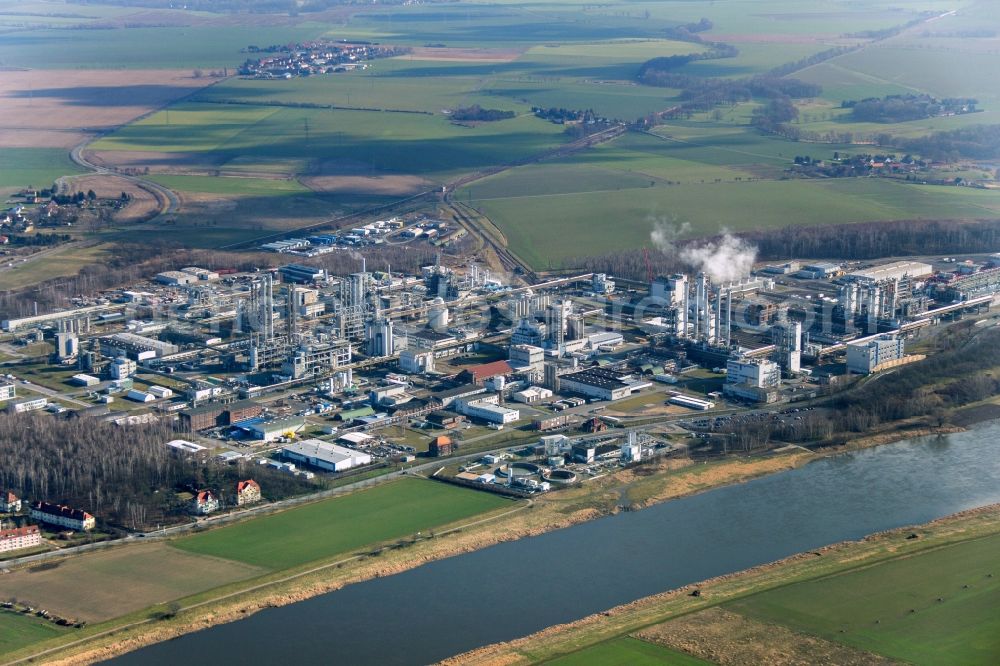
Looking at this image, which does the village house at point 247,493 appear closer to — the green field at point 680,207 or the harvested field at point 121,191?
the green field at point 680,207

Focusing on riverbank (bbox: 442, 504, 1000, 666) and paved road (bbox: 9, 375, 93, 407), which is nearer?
riverbank (bbox: 442, 504, 1000, 666)

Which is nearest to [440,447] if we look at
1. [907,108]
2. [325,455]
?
[325,455]

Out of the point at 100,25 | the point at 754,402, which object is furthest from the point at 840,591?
the point at 100,25

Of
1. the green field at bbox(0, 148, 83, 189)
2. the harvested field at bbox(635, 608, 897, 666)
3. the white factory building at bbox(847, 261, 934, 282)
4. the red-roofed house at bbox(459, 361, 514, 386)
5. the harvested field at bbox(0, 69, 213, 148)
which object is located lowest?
the harvested field at bbox(635, 608, 897, 666)

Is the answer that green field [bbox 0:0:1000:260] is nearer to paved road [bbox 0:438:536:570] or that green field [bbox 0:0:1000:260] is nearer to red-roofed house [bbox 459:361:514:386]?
red-roofed house [bbox 459:361:514:386]

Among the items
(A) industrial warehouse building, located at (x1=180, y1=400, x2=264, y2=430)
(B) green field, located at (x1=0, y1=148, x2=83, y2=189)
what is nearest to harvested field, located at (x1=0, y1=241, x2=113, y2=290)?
(B) green field, located at (x1=0, y1=148, x2=83, y2=189)

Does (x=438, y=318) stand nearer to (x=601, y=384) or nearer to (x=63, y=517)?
(x=601, y=384)
